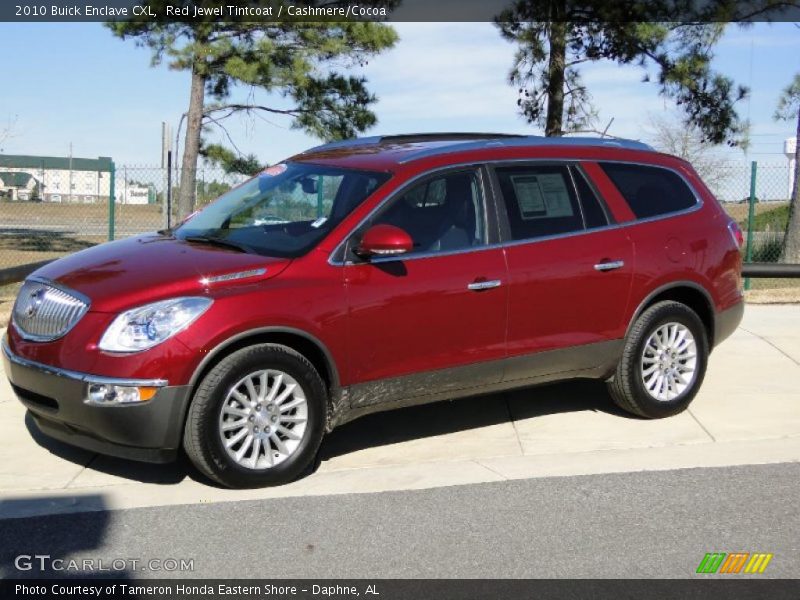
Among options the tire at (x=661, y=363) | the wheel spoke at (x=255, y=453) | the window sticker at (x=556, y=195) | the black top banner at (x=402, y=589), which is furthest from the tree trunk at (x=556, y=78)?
the black top banner at (x=402, y=589)

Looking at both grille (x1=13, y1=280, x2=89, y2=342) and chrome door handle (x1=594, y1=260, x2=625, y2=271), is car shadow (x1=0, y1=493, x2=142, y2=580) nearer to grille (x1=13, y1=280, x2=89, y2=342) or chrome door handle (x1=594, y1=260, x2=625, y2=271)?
grille (x1=13, y1=280, x2=89, y2=342)

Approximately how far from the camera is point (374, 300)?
5840 mm

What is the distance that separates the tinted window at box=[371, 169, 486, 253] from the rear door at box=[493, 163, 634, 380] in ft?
0.60

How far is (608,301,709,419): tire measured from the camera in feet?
22.7

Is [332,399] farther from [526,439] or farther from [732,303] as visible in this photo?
[732,303]

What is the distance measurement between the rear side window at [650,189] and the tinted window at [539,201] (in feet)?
1.47

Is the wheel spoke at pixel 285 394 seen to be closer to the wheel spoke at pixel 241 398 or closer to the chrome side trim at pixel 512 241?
the wheel spoke at pixel 241 398

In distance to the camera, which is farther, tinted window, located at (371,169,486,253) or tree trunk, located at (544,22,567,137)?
tree trunk, located at (544,22,567,137)

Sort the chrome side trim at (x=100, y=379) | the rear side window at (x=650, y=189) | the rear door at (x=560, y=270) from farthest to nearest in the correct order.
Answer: the rear side window at (x=650, y=189) < the rear door at (x=560, y=270) < the chrome side trim at (x=100, y=379)

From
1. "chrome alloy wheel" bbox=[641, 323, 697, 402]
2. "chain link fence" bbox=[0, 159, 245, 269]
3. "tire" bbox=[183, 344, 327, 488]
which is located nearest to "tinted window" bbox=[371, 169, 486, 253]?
"tire" bbox=[183, 344, 327, 488]

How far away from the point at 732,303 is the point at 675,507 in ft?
8.05

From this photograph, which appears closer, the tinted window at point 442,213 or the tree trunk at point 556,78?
the tinted window at point 442,213

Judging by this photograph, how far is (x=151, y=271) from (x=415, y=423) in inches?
93.1

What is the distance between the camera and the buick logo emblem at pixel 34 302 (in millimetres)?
5695
